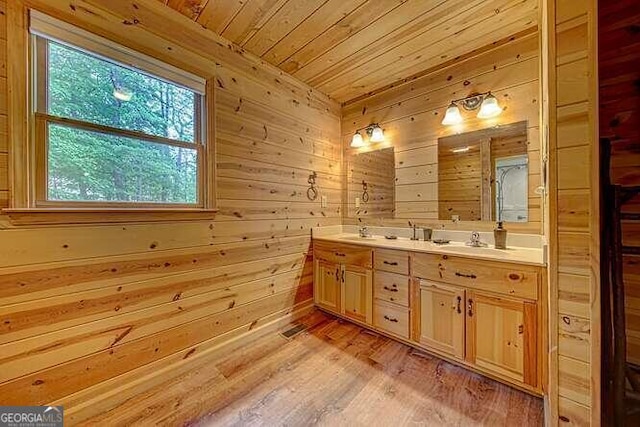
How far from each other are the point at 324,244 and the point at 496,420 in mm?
1817

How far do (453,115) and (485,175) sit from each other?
1.98ft

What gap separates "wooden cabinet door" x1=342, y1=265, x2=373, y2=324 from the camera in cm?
237

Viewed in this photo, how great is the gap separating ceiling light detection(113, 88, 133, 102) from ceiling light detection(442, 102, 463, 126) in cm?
248

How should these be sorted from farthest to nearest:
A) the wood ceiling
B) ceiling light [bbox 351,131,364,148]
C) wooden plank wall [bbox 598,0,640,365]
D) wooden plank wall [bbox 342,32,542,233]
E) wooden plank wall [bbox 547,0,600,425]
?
ceiling light [bbox 351,131,364,148] → wooden plank wall [bbox 342,32,542,233] → the wood ceiling → wooden plank wall [bbox 598,0,640,365] → wooden plank wall [bbox 547,0,600,425]

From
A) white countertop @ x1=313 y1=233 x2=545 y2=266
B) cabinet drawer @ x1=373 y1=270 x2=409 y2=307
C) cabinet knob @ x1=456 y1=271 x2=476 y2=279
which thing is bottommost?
cabinet drawer @ x1=373 y1=270 x2=409 y2=307

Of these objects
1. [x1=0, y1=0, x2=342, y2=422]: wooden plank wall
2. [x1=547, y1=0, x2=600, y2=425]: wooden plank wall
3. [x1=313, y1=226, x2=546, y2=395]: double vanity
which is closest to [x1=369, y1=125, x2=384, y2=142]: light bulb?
[x1=0, y1=0, x2=342, y2=422]: wooden plank wall

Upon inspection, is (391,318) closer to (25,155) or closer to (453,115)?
(453,115)

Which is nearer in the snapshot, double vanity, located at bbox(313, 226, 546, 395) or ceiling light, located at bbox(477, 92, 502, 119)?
double vanity, located at bbox(313, 226, 546, 395)

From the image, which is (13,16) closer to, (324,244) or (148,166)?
(148,166)

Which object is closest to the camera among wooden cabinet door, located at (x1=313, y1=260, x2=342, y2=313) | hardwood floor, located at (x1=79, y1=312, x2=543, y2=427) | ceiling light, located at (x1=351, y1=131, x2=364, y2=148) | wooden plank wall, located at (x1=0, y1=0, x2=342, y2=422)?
wooden plank wall, located at (x1=0, y1=0, x2=342, y2=422)

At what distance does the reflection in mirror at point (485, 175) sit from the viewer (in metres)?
2.09

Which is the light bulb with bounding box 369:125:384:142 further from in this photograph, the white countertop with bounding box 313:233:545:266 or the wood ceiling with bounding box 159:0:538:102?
the white countertop with bounding box 313:233:545:266

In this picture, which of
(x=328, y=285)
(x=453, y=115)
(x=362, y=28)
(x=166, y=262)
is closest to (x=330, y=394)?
(x=328, y=285)

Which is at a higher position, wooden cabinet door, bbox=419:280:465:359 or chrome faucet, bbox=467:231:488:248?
chrome faucet, bbox=467:231:488:248
